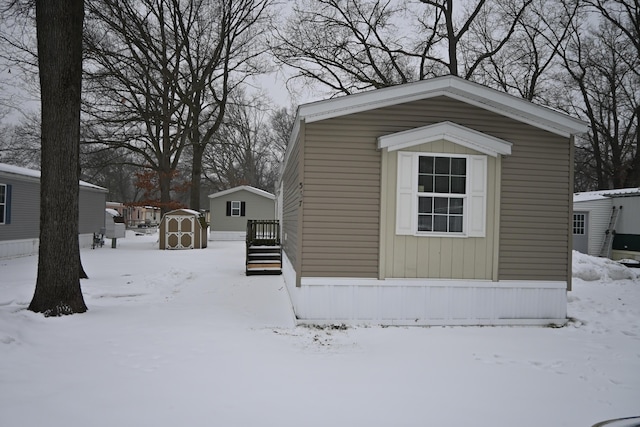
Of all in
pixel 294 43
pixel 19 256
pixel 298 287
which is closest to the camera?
pixel 298 287

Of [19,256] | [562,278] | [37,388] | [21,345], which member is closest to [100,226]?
[19,256]

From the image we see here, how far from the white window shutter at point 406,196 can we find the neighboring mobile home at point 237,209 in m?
18.1

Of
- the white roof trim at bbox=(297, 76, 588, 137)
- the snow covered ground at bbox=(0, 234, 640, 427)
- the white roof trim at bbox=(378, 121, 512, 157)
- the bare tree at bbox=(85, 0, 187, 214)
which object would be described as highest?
the bare tree at bbox=(85, 0, 187, 214)

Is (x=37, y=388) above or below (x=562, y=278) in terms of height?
below

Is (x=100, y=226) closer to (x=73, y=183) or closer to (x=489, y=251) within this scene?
(x=73, y=183)

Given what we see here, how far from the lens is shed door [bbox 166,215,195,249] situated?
18109 mm

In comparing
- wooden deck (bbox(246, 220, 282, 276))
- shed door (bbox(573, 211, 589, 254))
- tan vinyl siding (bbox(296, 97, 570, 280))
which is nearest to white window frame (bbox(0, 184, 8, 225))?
wooden deck (bbox(246, 220, 282, 276))

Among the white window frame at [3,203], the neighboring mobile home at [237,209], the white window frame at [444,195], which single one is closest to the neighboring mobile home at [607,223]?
the white window frame at [444,195]

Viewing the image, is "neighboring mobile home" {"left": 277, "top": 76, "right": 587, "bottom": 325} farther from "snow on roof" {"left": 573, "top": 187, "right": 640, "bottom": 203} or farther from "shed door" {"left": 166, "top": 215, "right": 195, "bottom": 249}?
"shed door" {"left": 166, "top": 215, "right": 195, "bottom": 249}

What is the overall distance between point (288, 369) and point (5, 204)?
530 inches

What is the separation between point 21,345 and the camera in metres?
4.59

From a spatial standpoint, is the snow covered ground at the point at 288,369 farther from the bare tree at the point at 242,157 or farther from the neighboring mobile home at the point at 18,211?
the bare tree at the point at 242,157

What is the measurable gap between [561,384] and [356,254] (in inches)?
120

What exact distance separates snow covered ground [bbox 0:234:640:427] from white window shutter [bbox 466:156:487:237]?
1.62 m
